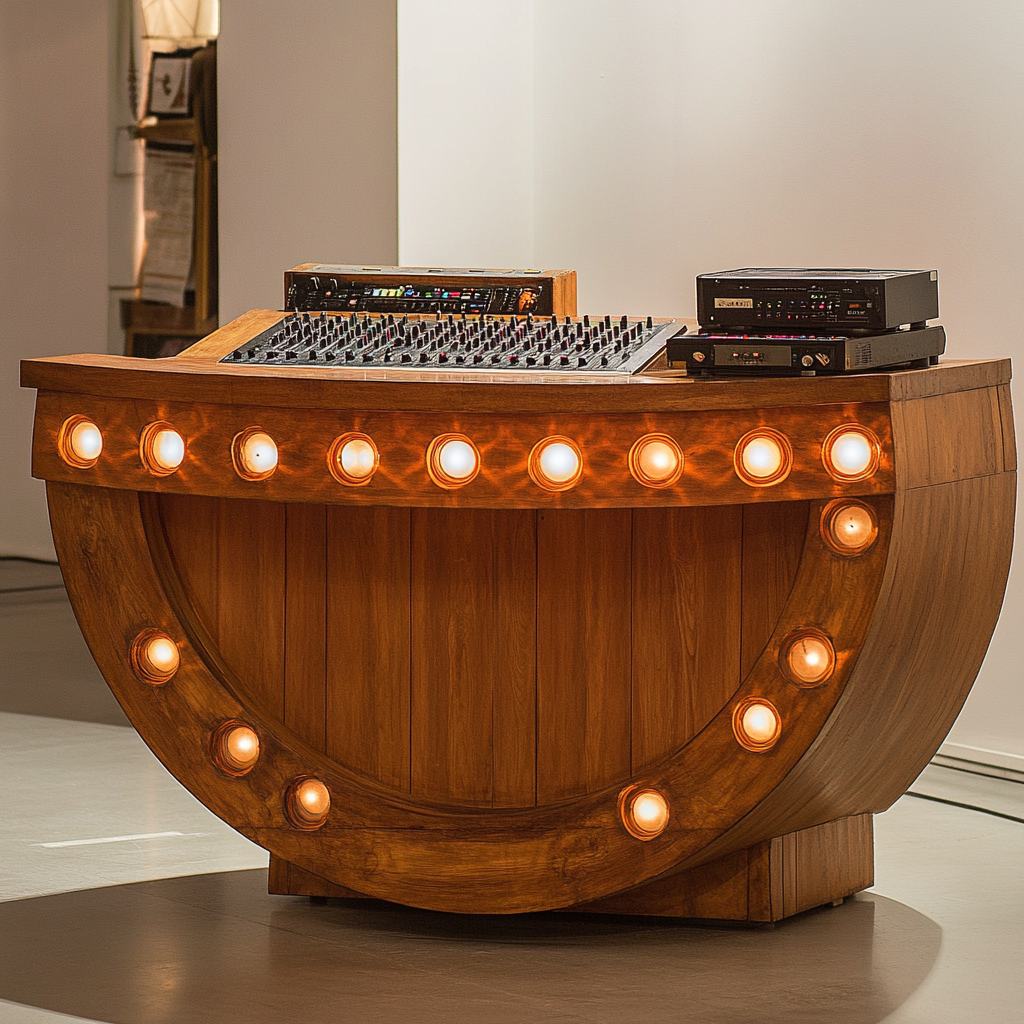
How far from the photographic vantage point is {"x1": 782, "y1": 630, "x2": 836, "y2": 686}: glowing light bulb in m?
2.99

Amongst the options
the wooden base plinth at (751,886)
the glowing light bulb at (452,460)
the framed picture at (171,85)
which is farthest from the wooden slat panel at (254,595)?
the framed picture at (171,85)

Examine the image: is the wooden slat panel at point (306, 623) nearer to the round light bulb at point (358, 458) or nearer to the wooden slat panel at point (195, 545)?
the wooden slat panel at point (195, 545)

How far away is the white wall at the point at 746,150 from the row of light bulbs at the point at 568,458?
73.8 inches

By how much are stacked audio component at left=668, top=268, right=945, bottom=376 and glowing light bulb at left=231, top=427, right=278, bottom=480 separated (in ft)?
2.16

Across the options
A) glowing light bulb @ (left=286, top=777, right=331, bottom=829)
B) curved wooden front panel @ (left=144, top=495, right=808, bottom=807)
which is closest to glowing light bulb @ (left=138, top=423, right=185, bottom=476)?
curved wooden front panel @ (left=144, top=495, right=808, bottom=807)

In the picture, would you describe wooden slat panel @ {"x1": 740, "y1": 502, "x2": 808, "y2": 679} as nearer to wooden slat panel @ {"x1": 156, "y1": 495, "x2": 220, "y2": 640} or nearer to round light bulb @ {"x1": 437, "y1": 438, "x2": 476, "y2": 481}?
round light bulb @ {"x1": 437, "y1": 438, "x2": 476, "y2": 481}

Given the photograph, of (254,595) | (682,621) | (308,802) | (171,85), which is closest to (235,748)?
(308,802)

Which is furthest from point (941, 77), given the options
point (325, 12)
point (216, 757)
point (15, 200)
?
point (15, 200)

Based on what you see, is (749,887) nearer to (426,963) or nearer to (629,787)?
(629,787)

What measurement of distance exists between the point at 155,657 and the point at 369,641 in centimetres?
37

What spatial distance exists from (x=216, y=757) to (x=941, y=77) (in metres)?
2.54

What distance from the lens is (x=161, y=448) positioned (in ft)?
10.5

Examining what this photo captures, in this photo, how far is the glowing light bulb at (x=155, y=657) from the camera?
335cm

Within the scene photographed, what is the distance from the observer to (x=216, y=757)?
131 inches
